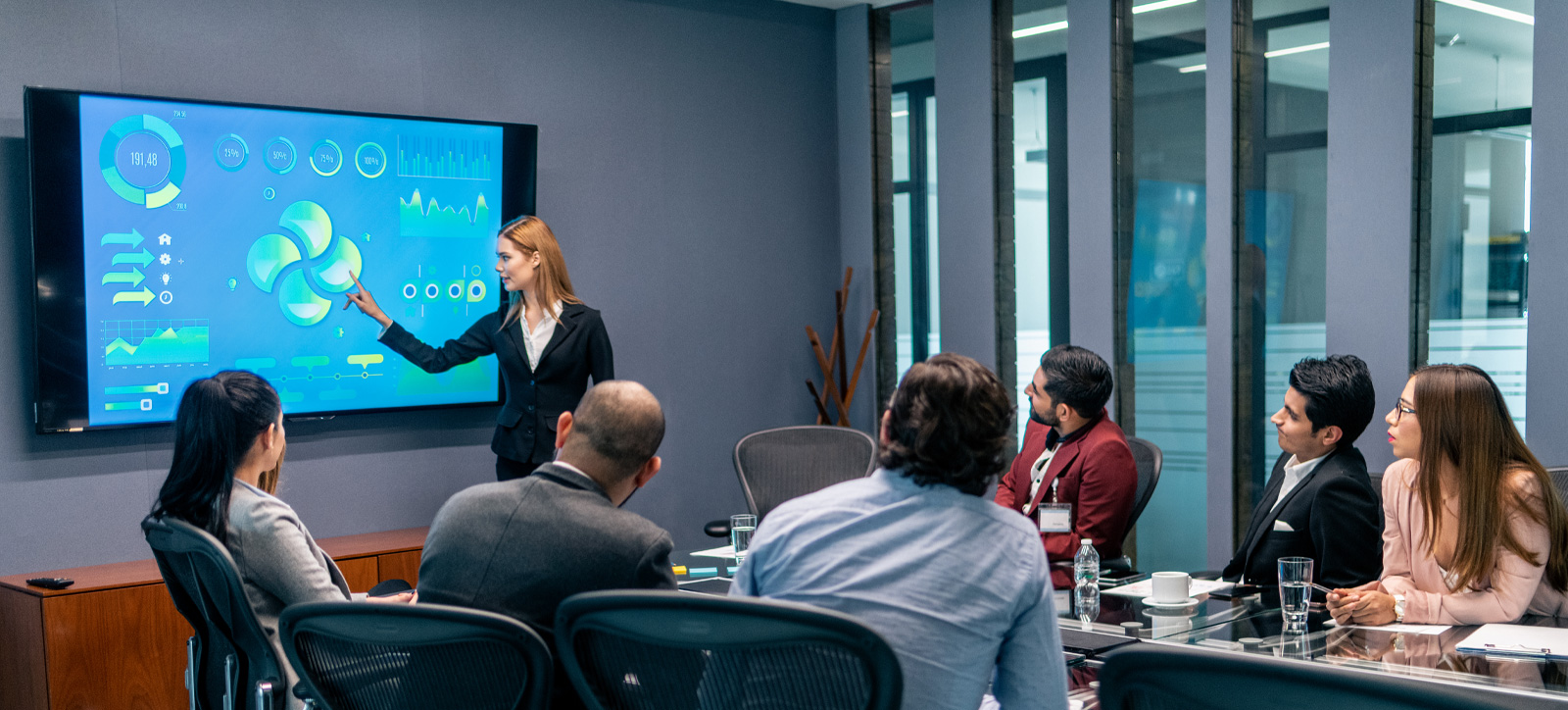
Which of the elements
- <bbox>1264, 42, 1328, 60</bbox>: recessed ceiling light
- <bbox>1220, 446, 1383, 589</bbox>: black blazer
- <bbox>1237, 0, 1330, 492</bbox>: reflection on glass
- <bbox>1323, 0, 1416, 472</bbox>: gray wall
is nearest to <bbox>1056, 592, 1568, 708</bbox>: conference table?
<bbox>1220, 446, 1383, 589</bbox>: black blazer

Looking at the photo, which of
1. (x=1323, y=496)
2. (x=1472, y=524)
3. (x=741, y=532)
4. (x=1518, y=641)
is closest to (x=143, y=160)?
(x=741, y=532)

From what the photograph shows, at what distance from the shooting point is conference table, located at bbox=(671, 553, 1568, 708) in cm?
216

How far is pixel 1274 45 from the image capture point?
4.98m

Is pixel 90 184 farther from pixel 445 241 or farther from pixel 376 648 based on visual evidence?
pixel 376 648

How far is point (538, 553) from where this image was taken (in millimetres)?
2053

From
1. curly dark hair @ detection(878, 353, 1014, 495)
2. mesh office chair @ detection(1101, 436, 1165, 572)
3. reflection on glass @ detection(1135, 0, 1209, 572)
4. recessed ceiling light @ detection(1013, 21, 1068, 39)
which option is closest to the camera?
curly dark hair @ detection(878, 353, 1014, 495)

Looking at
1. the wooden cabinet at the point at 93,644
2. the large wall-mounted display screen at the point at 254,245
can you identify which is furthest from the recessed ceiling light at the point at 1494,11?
the wooden cabinet at the point at 93,644

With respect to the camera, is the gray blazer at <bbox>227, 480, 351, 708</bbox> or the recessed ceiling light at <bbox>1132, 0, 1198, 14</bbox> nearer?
the gray blazer at <bbox>227, 480, 351, 708</bbox>

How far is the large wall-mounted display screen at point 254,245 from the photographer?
4.11 metres

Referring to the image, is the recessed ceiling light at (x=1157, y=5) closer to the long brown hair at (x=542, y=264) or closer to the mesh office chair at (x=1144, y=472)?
the mesh office chair at (x=1144, y=472)

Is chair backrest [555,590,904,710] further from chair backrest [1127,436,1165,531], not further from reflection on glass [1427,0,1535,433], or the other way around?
reflection on glass [1427,0,1535,433]

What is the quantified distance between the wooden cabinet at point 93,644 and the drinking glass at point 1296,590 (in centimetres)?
331

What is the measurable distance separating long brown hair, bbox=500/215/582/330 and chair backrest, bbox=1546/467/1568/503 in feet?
10.8

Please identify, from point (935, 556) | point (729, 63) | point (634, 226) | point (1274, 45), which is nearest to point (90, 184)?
point (634, 226)
